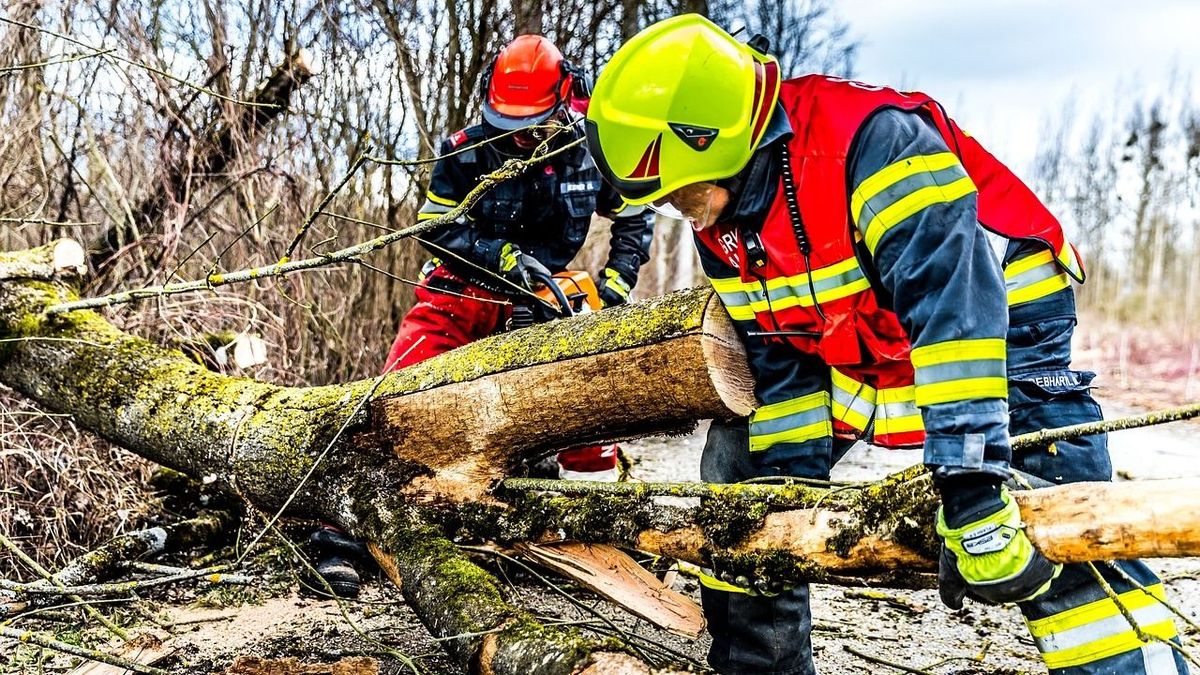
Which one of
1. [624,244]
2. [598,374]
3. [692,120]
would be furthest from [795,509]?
[624,244]

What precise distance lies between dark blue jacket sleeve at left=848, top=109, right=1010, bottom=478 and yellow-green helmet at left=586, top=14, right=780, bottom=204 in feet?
1.08

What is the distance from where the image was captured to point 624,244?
4.18 meters

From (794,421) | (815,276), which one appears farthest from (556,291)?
(815,276)

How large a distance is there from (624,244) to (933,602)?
2.10 metres

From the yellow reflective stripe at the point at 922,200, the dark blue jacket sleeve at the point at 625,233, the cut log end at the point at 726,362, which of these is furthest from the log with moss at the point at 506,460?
the dark blue jacket sleeve at the point at 625,233

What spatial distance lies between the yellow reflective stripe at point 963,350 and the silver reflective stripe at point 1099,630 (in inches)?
25.2

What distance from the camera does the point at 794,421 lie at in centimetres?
229

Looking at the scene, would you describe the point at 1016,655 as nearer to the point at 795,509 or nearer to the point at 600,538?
the point at 795,509

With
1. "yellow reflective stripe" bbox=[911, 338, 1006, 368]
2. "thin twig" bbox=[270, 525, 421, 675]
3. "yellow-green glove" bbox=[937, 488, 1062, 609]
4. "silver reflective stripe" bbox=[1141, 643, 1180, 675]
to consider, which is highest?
"yellow reflective stripe" bbox=[911, 338, 1006, 368]

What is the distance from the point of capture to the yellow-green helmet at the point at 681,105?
1923 millimetres

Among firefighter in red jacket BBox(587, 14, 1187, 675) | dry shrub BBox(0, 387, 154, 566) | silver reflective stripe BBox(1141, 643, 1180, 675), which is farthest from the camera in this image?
dry shrub BBox(0, 387, 154, 566)

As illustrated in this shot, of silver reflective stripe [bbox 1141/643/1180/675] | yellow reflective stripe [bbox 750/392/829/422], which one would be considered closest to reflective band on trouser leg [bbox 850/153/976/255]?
yellow reflective stripe [bbox 750/392/829/422]

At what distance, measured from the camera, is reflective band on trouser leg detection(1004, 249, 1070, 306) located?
6.46 feet

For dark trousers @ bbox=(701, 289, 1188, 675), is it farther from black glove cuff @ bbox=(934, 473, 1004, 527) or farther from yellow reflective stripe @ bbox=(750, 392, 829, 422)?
yellow reflective stripe @ bbox=(750, 392, 829, 422)
